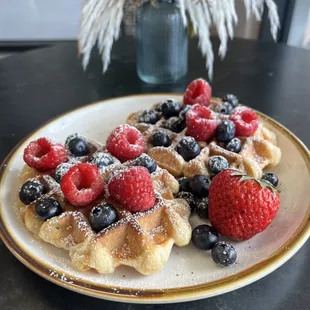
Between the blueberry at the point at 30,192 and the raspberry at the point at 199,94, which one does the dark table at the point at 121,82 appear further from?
the raspberry at the point at 199,94

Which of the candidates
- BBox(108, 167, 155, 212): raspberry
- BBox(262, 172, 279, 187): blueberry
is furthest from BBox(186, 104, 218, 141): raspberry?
BBox(108, 167, 155, 212): raspberry

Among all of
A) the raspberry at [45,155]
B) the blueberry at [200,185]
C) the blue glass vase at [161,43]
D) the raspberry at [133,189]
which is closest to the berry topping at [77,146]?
the raspberry at [45,155]

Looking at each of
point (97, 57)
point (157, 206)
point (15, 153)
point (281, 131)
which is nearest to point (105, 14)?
point (97, 57)

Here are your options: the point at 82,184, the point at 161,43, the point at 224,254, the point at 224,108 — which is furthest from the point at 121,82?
the point at 224,254

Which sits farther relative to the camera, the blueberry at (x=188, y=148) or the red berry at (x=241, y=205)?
the blueberry at (x=188, y=148)

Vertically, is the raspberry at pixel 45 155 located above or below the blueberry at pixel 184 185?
above

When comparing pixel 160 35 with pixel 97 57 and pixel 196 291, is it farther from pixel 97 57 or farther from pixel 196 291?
pixel 196 291

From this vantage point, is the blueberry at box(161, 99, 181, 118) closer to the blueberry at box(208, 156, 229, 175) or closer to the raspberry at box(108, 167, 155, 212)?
the blueberry at box(208, 156, 229, 175)
